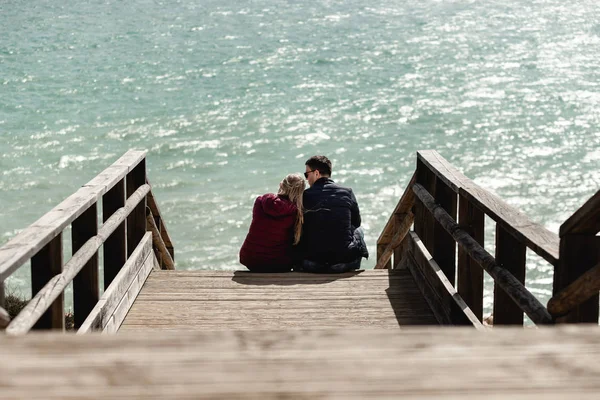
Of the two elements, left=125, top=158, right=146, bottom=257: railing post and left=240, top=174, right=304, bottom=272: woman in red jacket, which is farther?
left=240, top=174, right=304, bottom=272: woman in red jacket

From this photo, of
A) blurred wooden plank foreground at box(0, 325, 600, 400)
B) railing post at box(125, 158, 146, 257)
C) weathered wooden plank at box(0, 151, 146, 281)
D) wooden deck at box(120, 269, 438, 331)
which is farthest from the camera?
railing post at box(125, 158, 146, 257)

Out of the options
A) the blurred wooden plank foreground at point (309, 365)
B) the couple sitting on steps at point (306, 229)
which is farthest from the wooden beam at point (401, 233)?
the blurred wooden plank foreground at point (309, 365)

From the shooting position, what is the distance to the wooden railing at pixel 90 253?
333 centimetres

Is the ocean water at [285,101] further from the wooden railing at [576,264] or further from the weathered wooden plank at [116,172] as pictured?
the wooden railing at [576,264]

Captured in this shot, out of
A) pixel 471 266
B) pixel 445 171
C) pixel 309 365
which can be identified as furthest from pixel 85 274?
pixel 309 365

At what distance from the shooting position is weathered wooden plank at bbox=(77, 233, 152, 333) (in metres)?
4.48

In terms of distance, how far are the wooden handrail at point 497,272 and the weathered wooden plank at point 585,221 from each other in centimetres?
36

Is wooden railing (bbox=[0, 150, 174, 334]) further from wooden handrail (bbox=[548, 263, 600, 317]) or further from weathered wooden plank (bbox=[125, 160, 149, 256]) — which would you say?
wooden handrail (bbox=[548, 263, 600, 317])

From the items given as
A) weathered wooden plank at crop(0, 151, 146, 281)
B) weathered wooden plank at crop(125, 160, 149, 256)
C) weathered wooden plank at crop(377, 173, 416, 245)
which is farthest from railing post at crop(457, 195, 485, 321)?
weathered wooden plank at crop(125, 160, 149, 256)

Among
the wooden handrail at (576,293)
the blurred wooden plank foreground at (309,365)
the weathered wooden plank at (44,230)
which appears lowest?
the wooden handrail at (576,293)

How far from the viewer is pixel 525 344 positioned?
1521mm

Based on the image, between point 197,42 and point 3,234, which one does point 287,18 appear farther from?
point 3,234

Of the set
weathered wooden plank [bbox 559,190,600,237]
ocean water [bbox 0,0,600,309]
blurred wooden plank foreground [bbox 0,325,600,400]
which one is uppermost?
blurred wooden plank foreground [bbox 0,325,600,400]

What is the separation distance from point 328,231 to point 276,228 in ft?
1.30
